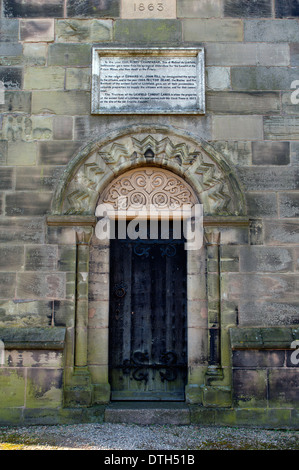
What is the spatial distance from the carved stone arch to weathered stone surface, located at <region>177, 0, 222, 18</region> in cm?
151

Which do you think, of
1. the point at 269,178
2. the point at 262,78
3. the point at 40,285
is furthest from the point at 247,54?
the point at 40,285

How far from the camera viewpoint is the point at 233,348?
16.1 feet

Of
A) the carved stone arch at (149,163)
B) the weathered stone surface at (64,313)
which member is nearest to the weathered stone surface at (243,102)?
the carved stone arch at (149,163)

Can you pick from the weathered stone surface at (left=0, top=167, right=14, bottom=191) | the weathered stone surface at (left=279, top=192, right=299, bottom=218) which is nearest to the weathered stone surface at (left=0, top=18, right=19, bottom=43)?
the weathered stone surface at (left=0, top=167, right=14, bottom=191)

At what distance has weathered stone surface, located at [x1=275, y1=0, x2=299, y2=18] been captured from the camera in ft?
18.4

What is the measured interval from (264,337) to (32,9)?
480 centimetres

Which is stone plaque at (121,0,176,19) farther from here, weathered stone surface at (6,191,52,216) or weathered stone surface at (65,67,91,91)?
weathered stone surface at (6,191,52,216)

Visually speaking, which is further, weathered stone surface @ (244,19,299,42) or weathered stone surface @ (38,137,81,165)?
weathered stone surface @ (244,19,299,42)

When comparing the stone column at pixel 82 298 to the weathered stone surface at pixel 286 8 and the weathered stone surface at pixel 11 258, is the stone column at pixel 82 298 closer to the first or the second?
the weathered stone surface at pixel 11 258

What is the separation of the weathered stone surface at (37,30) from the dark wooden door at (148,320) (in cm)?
264
